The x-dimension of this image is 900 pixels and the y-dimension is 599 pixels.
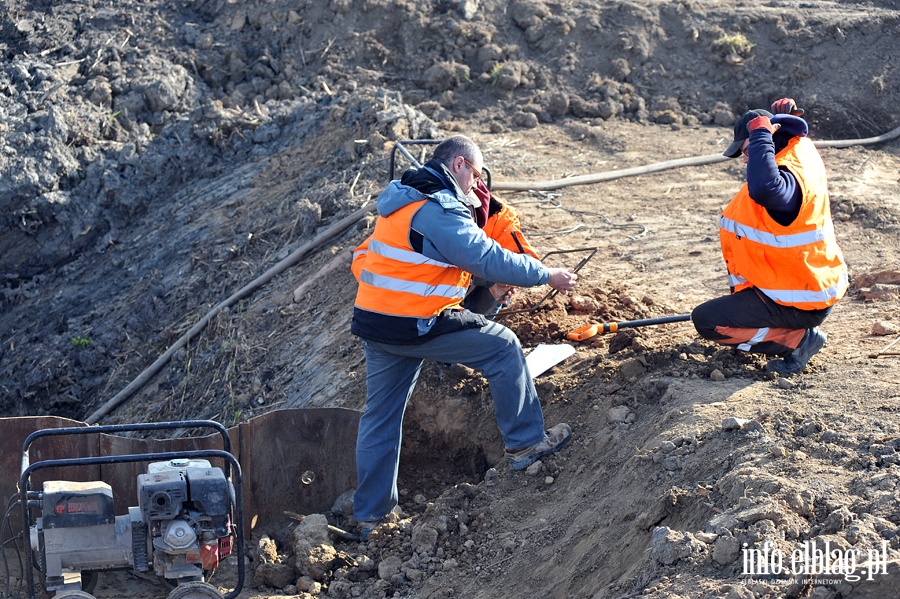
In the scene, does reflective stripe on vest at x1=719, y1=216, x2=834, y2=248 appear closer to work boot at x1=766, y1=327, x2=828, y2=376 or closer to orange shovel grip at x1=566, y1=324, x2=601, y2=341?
work boot at x1=766, y1=327, x2=828, y2=376

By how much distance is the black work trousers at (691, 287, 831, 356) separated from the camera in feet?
17.7

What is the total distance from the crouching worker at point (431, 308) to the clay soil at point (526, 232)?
0.87 feet

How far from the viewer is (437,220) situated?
475cm

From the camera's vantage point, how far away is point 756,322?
5457 mm

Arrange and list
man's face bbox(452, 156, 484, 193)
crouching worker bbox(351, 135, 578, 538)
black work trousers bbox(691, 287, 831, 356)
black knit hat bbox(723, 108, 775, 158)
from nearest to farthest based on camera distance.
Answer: crouching worker bbox(351, 135, 578, 538)
man's face bbox(452, 156, 484, 193)
black knit hat bbox(723, 108, 775, 158)
black work trousers bbox(691, 287, 831, 356)

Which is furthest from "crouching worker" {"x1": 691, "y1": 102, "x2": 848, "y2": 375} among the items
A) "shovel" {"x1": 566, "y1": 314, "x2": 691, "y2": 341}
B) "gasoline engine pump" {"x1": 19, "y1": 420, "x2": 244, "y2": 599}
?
"gasoline engine pump" {"x1": 19, "y1": 420, "x2": 244, "y2": 599}

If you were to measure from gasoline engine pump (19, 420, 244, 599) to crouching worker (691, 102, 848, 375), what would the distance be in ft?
9.64

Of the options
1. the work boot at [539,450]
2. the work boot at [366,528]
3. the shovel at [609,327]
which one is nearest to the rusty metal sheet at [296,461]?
the work boot at [366,528]

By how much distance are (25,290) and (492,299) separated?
6038mm

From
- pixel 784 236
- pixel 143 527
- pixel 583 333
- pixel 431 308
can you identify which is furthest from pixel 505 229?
pixel 143 527

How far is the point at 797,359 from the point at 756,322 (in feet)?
1.03

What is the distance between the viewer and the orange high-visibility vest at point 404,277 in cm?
488

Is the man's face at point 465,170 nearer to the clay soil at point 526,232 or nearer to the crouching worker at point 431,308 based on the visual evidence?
the crouching worker at point 431,308

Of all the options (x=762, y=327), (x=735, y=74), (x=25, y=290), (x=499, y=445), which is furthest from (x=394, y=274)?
(x=735, y=74)
